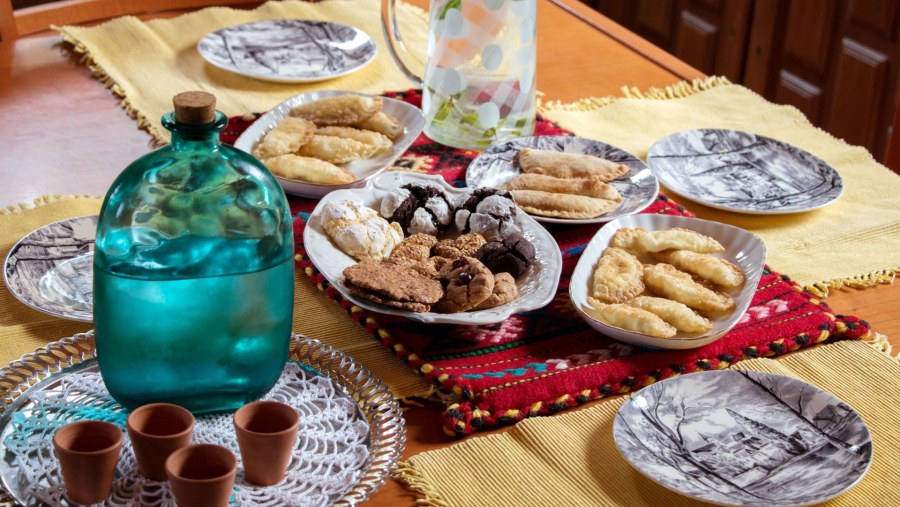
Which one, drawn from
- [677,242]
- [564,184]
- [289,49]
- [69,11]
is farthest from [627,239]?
[69,11]

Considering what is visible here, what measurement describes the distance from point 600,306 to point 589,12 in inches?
42.0

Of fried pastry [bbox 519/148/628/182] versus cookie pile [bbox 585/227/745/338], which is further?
fried pastry [bbox 519/148/628/182]

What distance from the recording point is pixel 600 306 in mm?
918

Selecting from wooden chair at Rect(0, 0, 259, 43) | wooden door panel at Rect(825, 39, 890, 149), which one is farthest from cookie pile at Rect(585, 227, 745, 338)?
wooden door panel at Rect(825, 39, 890, 149)

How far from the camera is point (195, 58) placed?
159cm

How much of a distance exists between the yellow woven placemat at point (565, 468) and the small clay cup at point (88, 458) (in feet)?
0.70

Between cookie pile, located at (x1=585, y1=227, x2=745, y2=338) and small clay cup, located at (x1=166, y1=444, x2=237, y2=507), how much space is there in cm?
41

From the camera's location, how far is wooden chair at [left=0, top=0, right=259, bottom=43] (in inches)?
64.2

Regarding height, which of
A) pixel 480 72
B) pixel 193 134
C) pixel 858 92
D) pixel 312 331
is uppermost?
pixel 193 134

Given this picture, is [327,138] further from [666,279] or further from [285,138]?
[666,279]

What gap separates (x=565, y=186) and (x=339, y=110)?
33 centimetres

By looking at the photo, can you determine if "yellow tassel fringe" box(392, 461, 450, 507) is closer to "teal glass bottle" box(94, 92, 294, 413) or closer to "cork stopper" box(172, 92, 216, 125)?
"teal glass bottle" box(94, 92, 294, 413)

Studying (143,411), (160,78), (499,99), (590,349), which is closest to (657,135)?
(499,99)

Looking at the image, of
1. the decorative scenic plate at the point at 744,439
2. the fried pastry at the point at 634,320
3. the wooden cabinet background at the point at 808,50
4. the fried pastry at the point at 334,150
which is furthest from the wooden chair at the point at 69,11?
the wooden cabinet background at the point at 808,50
